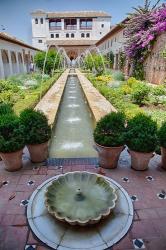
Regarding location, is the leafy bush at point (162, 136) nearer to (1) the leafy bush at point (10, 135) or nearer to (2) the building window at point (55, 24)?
(1) the leafy bush at point (10, 135)

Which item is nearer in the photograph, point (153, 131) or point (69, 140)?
point (153, 131)

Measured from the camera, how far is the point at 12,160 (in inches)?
145

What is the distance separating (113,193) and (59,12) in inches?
2003

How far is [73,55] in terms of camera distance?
49.2 metres

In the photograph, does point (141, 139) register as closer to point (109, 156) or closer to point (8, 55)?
point (109, 156)

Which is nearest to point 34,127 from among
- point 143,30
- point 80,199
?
point 80,199

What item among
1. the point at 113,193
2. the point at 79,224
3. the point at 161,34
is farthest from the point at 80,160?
the point at 161,34

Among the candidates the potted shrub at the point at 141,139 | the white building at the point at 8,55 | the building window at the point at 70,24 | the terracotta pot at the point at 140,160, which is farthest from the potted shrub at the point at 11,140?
the building window at the point at 70,24

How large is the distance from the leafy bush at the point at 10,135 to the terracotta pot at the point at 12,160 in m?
0.09

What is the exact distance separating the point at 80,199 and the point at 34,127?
62.7 inches

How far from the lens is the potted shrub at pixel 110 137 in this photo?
3.62 m

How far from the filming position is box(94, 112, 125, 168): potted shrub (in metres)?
3.62

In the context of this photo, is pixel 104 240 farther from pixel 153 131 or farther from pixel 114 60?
pixel 114 60

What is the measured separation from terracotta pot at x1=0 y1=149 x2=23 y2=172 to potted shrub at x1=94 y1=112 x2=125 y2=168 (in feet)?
4.60
